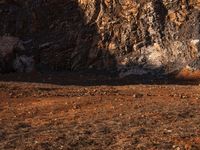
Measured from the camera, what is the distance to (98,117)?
13.8 meters

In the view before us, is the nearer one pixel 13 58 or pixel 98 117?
pixel 98 117

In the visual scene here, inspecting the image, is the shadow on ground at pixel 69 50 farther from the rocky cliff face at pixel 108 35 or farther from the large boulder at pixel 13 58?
the large boulder at pixel 13 58

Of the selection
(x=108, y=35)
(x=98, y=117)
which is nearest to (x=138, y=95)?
(x=98, y=117)

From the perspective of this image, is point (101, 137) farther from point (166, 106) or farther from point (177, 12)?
point (177, 12)

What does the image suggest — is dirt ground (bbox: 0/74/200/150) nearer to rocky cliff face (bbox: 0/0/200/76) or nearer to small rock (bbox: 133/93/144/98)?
small rock (bbox: 133/93/144/98)

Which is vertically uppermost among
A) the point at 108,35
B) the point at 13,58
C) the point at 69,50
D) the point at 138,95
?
the point at 108,35

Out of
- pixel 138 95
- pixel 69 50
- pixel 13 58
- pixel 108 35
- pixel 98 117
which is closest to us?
pixel 98 117

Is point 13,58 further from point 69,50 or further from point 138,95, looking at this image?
point 138,95

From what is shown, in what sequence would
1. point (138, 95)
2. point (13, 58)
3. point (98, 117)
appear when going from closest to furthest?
point (98, 117) → point (138, 95) → point (13, 58)

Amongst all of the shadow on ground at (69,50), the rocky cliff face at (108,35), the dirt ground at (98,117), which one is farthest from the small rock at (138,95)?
the rocky cliff face at (108,35)

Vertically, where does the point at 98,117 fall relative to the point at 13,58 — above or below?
below

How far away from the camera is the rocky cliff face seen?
25.9 metres

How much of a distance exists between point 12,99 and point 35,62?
10574 mm

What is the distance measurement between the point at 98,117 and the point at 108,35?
14.3m
